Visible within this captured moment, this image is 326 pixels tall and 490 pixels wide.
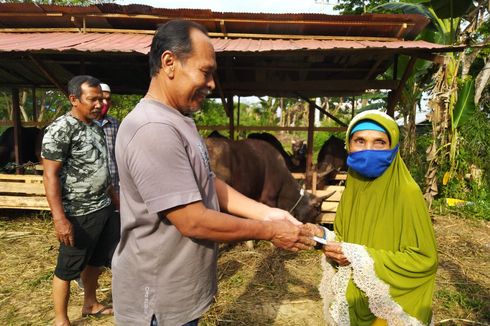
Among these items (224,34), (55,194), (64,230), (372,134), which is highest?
(224,34)

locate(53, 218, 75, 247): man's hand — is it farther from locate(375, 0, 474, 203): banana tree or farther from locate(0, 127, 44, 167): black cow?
locate(375, 0, 474, 203): banana tree

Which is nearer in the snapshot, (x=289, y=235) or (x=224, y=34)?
(x=289, y=235)

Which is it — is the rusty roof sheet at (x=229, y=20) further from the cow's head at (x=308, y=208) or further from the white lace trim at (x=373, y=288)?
the white lace trim at (x=373, y=288)

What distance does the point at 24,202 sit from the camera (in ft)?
20.1

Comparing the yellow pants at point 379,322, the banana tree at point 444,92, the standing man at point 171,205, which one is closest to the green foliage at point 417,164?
the banana tree at point 444,92

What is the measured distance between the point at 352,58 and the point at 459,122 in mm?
2645

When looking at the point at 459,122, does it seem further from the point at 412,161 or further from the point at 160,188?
the point at 160,188

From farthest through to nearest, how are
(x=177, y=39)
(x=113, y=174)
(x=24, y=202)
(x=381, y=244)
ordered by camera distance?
(x=24, y=202) → (x=113, y=174) → (x=381, y=244) → (x=177, y=39)

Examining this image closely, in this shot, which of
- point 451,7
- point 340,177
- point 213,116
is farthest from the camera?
point 213,116

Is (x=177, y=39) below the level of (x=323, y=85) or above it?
below

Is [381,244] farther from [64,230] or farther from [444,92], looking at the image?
[444,92]

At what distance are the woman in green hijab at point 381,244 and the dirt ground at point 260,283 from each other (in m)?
1.64

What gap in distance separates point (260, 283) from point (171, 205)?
331 centimetres

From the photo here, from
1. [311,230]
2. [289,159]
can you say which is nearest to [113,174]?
[311,230]
